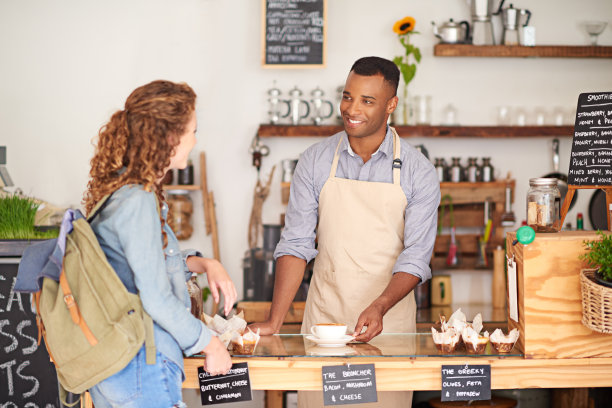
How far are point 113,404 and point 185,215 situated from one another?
3016 millimetres

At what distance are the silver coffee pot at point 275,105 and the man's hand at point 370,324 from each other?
2.62 metres

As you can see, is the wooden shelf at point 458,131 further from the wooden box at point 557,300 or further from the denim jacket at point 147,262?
the denim jacket at point 147,262

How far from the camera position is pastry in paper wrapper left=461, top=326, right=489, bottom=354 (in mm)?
1885

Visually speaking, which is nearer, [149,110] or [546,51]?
[149,110]

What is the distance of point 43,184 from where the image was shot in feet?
15.6

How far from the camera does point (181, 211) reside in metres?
4.60

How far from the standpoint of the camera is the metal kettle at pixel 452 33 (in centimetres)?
455

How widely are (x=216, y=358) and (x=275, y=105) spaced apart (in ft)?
10.3

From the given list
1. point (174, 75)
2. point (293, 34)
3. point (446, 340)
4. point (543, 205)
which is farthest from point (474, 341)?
point (174, 75)

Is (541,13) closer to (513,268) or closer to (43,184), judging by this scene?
(513,268)

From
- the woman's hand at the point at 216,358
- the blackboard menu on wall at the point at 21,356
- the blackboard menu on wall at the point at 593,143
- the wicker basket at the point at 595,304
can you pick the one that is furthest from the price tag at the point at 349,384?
the blackboard menu on wall at the point at 21,356

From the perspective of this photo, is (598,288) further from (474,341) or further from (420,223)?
(420,223)

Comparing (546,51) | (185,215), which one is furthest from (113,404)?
(546,51)

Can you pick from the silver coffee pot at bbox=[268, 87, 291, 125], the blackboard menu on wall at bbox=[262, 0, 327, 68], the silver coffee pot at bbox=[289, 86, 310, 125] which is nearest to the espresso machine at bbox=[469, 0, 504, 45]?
the blackboard menu on wall at bbox=[262, 0, 327, 68]
